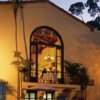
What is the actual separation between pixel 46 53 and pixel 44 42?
923mm

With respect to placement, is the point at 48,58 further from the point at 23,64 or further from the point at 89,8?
the point at 89,8

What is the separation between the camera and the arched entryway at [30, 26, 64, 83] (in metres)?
30.6

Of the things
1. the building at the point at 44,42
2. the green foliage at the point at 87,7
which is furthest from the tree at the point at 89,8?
the building at the point at 44,42

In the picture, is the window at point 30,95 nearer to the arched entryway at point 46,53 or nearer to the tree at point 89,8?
the arched entryway at point 46,53

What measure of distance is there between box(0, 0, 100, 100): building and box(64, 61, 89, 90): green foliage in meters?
0.47

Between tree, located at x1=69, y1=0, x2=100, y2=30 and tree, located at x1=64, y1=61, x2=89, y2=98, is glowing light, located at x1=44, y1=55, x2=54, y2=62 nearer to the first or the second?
tree, located at x1=64, y1=61, x2=89, y2=98

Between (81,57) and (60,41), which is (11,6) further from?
(81,57)

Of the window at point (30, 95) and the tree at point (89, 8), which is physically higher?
the tree at point (89, 8)

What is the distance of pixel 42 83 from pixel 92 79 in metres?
5.40

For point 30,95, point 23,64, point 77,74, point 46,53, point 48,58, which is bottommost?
point 30,95

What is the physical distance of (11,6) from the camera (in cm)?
2927

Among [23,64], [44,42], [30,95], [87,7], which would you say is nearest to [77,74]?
[44,42]

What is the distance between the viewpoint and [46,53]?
31.9m

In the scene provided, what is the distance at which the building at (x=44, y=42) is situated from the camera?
29.0m
